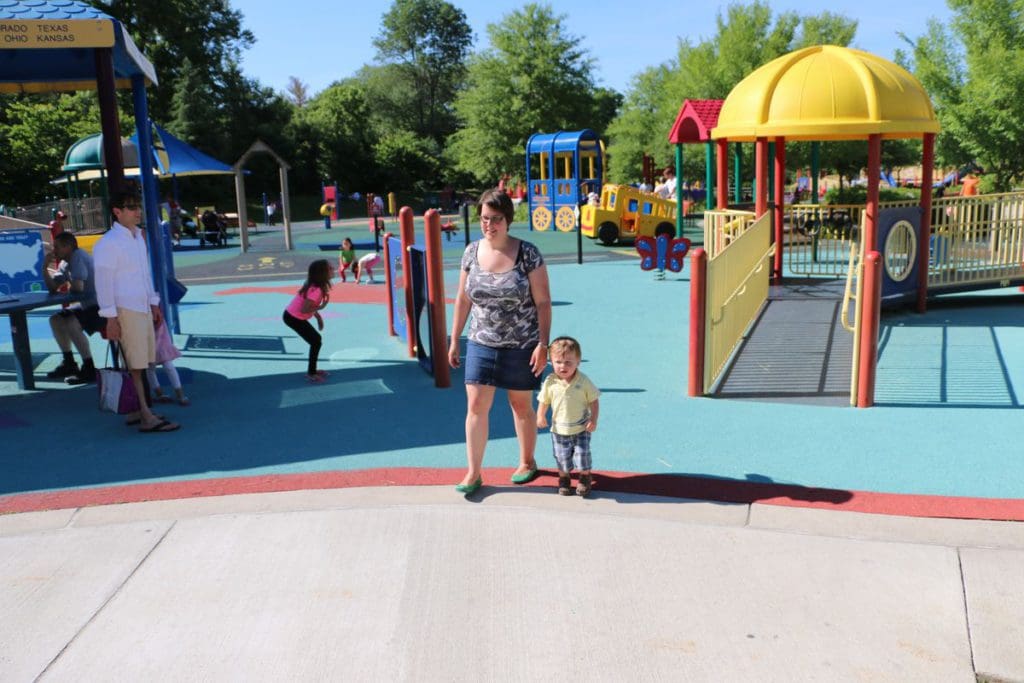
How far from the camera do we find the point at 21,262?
324 inches

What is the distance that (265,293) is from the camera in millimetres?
15539

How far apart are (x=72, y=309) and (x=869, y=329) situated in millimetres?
7440

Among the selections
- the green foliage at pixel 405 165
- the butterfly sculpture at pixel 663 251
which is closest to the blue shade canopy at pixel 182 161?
the butterfly sculpture at pixel 663 251

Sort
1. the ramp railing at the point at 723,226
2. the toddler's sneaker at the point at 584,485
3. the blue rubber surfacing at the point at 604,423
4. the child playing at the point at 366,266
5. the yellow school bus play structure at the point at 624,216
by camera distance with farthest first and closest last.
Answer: the yellow school bus play structure at the point at 624,216 < the child playing at the point at 366,266 < the ramp railing at the point at 723,226 < the blue rubber surfacing at the point at 604,423 < the toddler's sneaker at the point at 584,485

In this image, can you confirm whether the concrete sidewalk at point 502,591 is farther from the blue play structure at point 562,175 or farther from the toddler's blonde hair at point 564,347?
the blue play structure at point 562,175

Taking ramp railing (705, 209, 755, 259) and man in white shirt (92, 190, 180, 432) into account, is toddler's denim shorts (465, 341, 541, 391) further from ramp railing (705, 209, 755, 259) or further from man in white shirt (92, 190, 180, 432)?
ramp railing (705, 209, 755, 259)

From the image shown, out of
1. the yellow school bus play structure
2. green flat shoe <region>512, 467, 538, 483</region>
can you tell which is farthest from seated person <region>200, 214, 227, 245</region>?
green flat shoe <region>512, 467, 538, 483</region>

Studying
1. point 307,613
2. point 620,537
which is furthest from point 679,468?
point 307,613

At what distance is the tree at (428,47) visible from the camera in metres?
88.3

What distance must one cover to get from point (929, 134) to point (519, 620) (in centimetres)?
1048

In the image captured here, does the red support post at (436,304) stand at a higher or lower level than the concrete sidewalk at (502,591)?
higher

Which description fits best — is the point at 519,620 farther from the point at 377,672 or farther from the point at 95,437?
the point at 95,437

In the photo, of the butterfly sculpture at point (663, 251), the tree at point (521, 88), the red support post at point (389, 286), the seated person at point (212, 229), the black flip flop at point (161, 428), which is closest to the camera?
the black flip flop at point (161, 428)

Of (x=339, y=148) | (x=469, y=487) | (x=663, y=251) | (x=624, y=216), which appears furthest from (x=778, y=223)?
(x=339, y=148)
